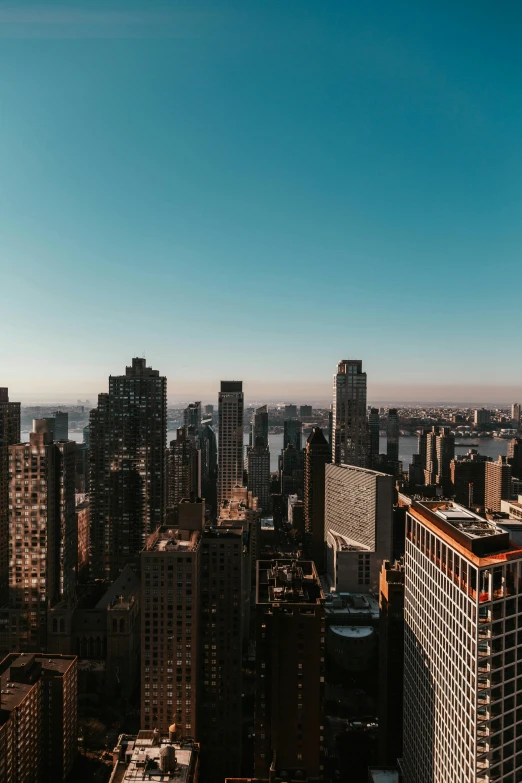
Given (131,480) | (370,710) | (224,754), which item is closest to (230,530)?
(224,754)

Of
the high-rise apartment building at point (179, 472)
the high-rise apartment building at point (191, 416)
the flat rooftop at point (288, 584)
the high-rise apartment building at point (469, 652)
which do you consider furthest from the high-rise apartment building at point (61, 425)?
the high-rise apartment building at point (469, 652)

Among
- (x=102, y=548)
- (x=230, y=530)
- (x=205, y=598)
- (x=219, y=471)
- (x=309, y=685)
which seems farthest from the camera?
(x=219, y=471)

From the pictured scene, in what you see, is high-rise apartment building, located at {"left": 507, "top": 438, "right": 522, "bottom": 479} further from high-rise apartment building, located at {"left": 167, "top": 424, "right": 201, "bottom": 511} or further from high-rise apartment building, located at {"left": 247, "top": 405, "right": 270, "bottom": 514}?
high-rise apartment building, located at {"left": 167, "top": 424, "right": 201, "bottom": 511}

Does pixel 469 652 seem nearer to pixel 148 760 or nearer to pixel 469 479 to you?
pixel 148 760

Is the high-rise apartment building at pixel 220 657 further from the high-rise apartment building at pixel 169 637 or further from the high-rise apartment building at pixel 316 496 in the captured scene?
the high-rise apartment building at pixel 316 496

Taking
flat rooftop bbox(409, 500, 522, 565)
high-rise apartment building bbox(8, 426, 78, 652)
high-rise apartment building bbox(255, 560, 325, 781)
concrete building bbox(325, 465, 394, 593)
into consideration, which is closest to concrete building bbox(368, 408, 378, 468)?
concrete building bbox(325, 465, 394, 593)

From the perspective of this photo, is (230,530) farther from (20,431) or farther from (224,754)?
(20,431)
